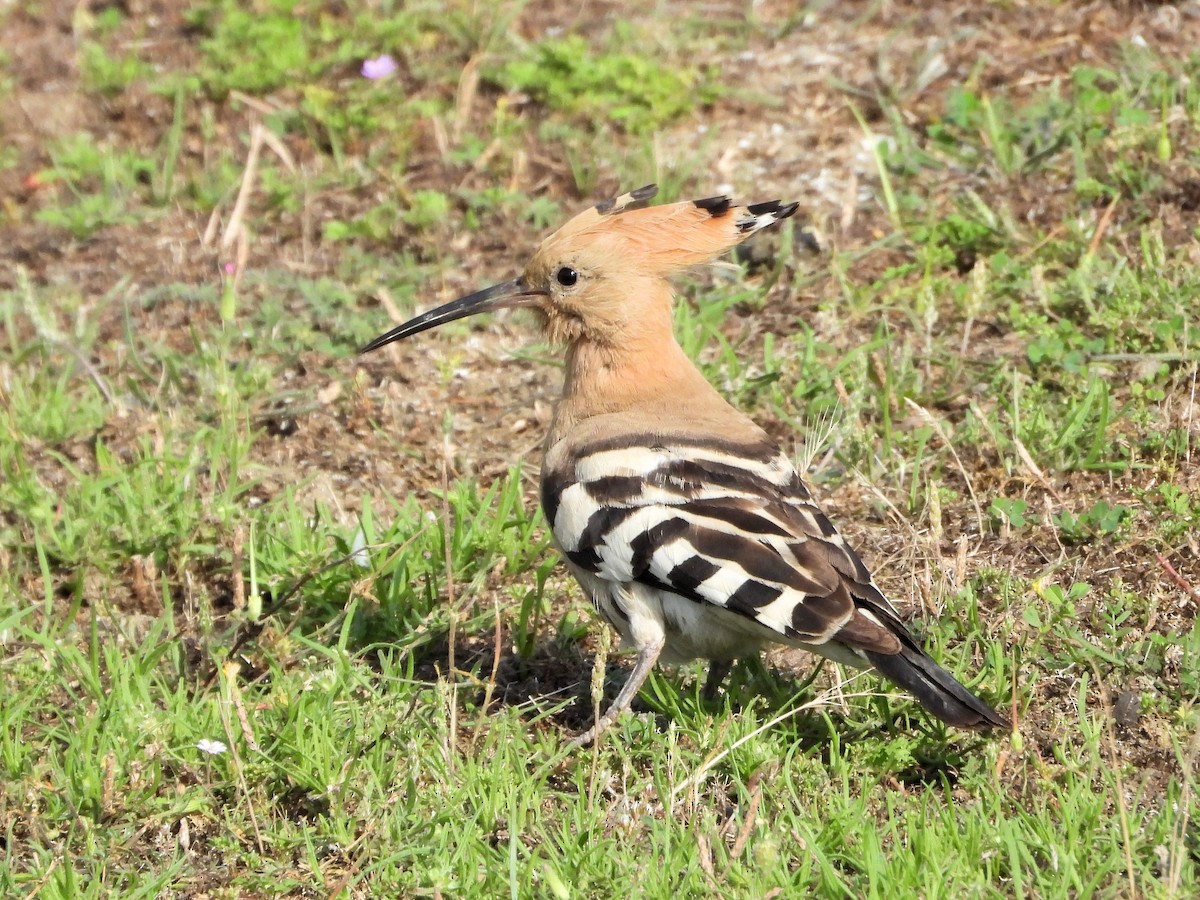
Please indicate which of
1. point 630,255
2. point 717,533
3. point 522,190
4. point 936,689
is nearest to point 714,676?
point 717,533

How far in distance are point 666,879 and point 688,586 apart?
1.81 ft

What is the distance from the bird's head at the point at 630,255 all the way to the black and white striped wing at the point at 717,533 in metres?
0.36

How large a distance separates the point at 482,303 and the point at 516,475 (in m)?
0.40

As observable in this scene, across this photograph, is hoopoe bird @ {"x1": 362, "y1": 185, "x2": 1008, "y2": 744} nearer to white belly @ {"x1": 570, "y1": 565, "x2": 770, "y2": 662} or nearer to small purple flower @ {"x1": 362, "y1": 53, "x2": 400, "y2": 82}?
white belly @ {"x1": 570, "y1": 565, "x2": 770, "y2": 662}

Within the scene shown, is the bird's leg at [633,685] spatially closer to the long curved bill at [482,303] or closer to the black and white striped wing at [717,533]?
the black and white striped wing at [717,533]

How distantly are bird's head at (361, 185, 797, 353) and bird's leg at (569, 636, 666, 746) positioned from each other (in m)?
0.69

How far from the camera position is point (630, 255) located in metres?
3.21

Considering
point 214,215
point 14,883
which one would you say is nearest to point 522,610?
point 14,883

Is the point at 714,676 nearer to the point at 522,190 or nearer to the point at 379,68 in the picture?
the point at 522,190

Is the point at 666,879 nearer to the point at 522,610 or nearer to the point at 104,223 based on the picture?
the point at 522,610

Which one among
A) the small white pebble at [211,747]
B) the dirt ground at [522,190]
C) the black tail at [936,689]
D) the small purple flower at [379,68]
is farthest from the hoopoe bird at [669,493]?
the small purple flower at [379,68]

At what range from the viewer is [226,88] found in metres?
5.13

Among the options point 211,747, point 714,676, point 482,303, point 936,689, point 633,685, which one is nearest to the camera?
point 936,689

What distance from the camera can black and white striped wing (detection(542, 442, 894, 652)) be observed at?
8.57ft
